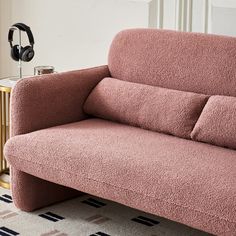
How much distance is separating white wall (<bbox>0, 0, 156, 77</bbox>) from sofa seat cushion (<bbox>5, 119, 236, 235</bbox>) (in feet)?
2.45

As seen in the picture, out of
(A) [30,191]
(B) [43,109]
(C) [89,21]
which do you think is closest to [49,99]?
(B) [43,109]

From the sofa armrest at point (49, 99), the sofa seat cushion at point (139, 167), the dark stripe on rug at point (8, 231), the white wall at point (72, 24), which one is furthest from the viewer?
the white wall at point (72, 24)

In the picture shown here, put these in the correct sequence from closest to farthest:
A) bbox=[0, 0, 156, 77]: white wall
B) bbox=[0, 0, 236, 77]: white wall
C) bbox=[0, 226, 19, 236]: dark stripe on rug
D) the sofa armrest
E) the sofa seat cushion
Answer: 1. the sofa seat cushion
2. bbox=[0, 226, 19, 236]: dark stripe on rug
3. the sofa armrest
4. bbox=[0, 0, 236, 77]: white wall
5. bbox=[0, 0, 156, 77]: white wall

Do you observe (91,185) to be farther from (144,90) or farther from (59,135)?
(144,90)

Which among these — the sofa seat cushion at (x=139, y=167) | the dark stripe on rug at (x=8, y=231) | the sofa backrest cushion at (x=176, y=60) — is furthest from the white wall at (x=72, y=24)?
the dark stripe on rug at (x=8, y=231)

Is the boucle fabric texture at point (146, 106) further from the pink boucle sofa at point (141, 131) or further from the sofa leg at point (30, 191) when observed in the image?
the sofa leg at point (30, 191)

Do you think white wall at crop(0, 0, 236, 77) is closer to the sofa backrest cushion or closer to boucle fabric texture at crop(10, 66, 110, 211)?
the sofa backrest cushion

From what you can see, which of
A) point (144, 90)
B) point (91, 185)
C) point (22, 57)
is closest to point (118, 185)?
point (91, 185)

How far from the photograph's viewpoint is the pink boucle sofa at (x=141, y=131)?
230 centimetres

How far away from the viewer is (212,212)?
7.17 ft

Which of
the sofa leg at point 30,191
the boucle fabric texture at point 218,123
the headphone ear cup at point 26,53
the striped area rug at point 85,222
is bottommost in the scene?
the striped area rug at point 85,222

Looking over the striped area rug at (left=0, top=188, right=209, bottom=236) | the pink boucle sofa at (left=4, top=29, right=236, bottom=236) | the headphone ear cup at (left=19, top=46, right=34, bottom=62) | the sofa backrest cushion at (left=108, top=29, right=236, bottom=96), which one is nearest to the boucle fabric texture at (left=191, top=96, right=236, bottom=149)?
the pink boucle sofa at (left=4, top=29, right=236, bottom=236)

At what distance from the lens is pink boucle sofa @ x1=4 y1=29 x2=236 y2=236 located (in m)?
2.30

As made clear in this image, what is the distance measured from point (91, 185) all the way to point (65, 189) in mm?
585
